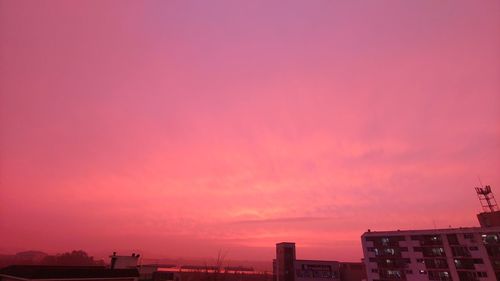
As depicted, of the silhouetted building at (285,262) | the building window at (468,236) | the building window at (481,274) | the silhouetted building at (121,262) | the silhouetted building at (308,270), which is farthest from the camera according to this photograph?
the silhouetted building at (285,262)

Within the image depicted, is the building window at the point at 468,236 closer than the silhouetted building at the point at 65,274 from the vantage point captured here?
No

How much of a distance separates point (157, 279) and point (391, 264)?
55.3 meters

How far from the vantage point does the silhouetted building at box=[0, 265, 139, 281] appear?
2906cm

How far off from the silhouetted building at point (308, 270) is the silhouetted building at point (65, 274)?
192 feet

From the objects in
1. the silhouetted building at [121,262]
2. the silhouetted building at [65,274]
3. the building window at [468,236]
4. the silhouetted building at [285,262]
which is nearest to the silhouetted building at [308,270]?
the silhouetted building at [285,262]

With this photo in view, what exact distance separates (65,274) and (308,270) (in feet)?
228

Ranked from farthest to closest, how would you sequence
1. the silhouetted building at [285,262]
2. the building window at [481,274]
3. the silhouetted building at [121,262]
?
the silhouetted building at [285,262] → the building window at [481,274] → the silhouetted building at [121,262]

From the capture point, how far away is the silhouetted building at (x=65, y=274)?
29056 millimetres

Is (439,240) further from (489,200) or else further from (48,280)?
(48,280)

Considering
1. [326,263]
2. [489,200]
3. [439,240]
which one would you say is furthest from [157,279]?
[489,200]

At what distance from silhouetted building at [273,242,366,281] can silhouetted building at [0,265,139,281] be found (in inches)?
2304

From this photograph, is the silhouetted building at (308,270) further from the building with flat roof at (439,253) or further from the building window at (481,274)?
the building window at (481,274)

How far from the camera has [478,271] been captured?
59.0 meters

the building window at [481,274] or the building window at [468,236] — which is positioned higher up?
the building window at [468,236]
